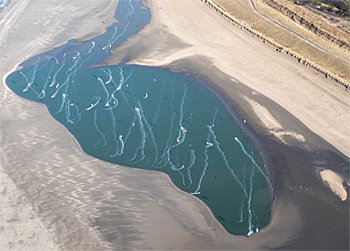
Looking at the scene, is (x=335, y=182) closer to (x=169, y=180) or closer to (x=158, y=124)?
(x=169, y=180)

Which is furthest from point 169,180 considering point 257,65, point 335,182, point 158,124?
point 257,65

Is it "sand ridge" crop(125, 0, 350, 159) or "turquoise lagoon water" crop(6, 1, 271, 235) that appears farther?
"sand ridge" crop(125, 0, 350, 159)

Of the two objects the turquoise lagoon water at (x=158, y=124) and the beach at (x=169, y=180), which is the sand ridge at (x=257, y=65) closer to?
the beach at (x=169, y=180)

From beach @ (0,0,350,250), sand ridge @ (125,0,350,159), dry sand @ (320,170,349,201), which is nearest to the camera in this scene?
beach @ (0,0,350,250)

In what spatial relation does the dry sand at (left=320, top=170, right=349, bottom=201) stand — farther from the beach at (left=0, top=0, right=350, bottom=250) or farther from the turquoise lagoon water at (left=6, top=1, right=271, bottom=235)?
the turquoise lagoon water at (left=6, top=1, right=271, bottom=235)

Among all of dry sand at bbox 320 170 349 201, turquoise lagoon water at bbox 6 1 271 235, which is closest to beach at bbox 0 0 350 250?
dry sand at bbox 320 170 349 201

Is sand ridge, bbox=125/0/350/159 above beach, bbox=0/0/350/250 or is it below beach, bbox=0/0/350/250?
above
